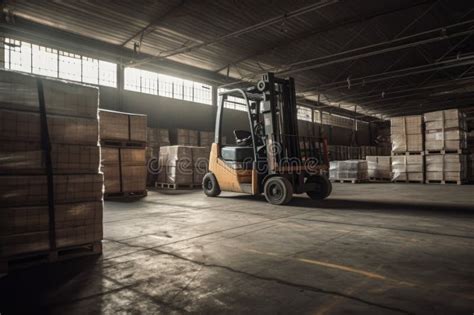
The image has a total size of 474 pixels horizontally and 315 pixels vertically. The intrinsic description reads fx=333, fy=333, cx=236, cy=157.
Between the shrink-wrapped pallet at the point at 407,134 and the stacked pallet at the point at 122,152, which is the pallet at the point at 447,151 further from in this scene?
the stacked pallet at the point at 122,152

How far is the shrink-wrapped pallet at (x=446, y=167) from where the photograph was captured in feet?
42.7

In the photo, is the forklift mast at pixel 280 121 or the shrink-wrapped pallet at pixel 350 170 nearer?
the forklift mast at pixel 280 121

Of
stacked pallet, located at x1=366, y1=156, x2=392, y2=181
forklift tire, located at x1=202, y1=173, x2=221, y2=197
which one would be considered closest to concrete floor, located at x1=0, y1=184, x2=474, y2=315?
forklift tire, located at x1=202, y1=173, x2=221, y2=197

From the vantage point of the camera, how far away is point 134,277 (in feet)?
8.89

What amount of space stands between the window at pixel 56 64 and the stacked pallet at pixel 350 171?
1094 cm

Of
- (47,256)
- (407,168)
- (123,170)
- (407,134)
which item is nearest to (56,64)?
(123,170)

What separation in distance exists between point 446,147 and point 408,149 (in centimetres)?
142

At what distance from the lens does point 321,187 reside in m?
8.27

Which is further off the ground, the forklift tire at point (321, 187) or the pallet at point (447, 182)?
the forklift tire at point (321, 187)

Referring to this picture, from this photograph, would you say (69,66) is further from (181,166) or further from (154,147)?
(181,166)

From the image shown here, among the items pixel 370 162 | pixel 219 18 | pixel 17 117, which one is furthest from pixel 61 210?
pixel 370 162

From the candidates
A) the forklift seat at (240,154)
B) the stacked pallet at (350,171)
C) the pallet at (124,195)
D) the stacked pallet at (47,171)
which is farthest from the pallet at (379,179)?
the stacked pallet at (47,171)

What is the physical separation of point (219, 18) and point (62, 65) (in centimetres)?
592

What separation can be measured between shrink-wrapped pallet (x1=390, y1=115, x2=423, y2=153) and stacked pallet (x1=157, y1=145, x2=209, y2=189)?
27.4 feet
